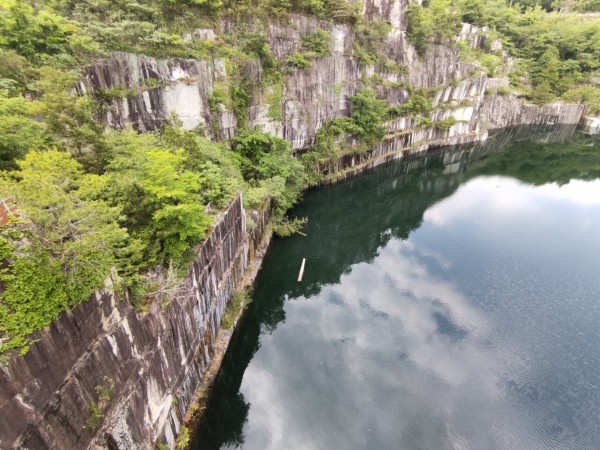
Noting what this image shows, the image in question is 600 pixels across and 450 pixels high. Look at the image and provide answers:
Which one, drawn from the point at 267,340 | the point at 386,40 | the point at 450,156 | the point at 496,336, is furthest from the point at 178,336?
the point at 450,156

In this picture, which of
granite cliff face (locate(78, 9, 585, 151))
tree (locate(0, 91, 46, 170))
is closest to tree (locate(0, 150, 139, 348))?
tree (locate(0, 91, 46, 170))

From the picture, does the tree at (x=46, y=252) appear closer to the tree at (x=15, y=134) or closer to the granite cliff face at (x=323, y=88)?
the tree at (x=15, y=134)

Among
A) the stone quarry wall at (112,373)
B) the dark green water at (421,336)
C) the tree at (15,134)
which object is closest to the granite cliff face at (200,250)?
the stone quarry wall at (112,373)

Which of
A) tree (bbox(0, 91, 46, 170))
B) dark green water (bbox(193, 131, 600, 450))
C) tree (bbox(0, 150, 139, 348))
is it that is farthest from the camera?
dark green water (bbox(193, 131, 600, 450))

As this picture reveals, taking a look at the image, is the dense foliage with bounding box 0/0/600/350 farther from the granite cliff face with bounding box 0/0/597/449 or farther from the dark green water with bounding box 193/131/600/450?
the dark green water with bounding box 193/131/600/450

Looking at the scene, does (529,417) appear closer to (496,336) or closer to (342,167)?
(496,336)

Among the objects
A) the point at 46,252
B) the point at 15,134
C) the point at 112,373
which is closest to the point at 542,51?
the point at 15,134
